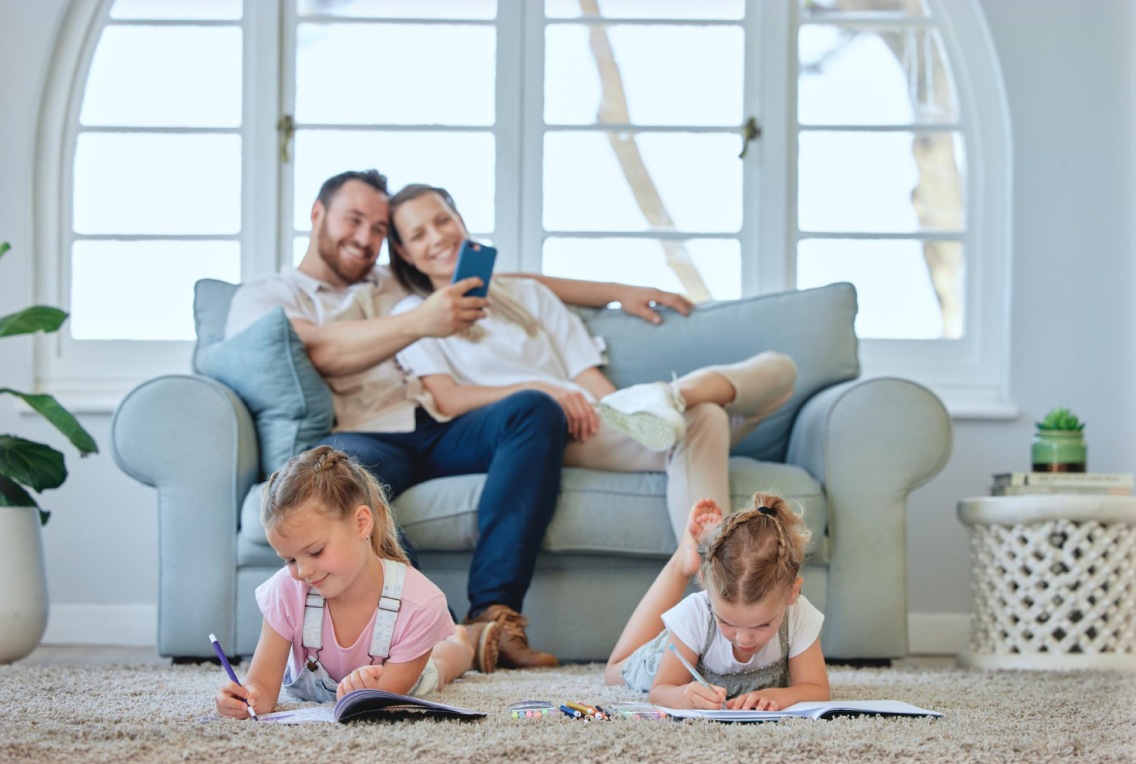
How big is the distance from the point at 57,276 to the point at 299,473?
2230 mm

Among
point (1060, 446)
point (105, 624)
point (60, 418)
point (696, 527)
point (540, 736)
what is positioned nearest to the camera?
point (540, 736)

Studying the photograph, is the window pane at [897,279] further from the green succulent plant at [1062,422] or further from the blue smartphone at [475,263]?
the blue smartphone at [475,263]

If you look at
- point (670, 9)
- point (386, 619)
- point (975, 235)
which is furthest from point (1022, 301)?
point (386, 619)

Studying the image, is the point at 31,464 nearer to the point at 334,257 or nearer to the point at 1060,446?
the point at 334,257

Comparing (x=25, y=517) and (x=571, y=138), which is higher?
(x=571, y=138)

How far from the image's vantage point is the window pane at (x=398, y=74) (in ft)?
10.9

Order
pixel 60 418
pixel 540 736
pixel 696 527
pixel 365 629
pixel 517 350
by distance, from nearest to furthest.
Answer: pixel 540 736 → pixel 365 629 → pixel 696 527 → pixel 60 418 → pixel 517 350

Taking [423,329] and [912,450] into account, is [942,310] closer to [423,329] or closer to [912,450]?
[912,450]

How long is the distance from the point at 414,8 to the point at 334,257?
3.36ft

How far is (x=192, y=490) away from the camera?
2.22m

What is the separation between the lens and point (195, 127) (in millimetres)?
3299

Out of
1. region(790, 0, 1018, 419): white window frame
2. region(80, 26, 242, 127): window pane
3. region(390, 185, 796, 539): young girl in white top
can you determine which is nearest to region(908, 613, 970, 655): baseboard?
region(790, 0, 1018, 419): white window frame

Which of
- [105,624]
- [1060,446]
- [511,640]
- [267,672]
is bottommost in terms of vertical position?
[105,624]

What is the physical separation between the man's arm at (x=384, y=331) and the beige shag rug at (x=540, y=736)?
885mm
